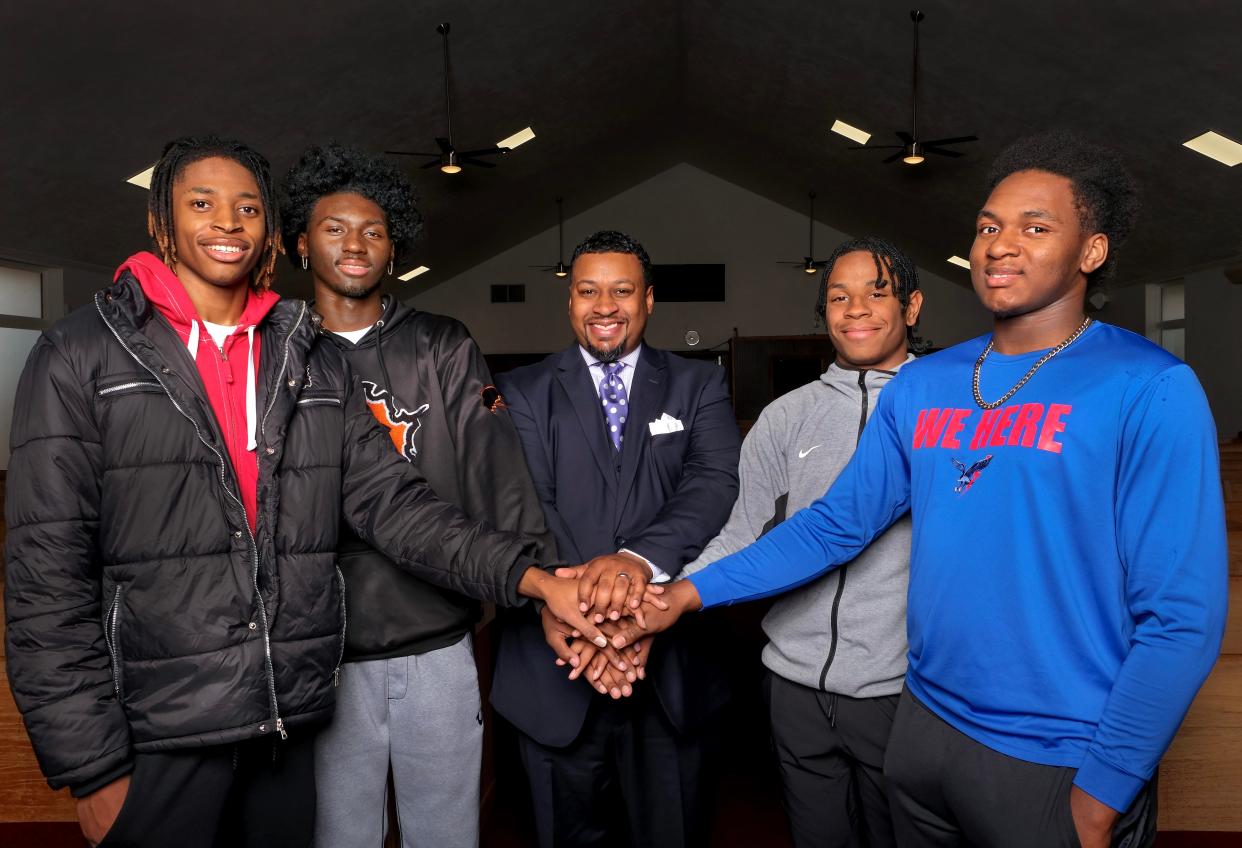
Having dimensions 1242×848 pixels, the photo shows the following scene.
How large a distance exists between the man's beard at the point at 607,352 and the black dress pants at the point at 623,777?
2.28ft

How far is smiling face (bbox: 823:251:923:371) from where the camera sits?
1.66 metres

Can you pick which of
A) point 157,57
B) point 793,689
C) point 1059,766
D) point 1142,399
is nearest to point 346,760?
point 793,689

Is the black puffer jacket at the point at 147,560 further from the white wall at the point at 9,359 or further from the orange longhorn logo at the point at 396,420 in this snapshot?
the white wall at the point at 9,359

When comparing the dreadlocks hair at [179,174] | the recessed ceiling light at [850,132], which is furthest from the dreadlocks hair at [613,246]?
the recessed ceiling light at [850,132]

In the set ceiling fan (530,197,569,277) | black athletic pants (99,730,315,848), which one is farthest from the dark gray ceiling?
black athletic pants (99,730,315,848)

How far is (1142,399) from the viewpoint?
105 cm

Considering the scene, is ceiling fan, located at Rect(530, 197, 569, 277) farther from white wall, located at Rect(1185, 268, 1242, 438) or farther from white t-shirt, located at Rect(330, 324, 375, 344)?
white t-shirt, located at Rect(330, 324, 375, 344)

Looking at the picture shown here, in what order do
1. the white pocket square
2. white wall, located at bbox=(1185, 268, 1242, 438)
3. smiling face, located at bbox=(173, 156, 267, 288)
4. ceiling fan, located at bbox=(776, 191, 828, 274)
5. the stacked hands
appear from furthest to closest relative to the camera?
1. ceiling fan, located at bbox=(776, 191, 828, 274)
2. white wall, located at bbox=(1185, 268, 1242, 438)
3. the white pocket square
4. the stacked hands
5. smiling face, located at bbox=(173, 156, 267, 288)

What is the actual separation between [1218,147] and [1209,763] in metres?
6.83

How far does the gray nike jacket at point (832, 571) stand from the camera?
1.48 m

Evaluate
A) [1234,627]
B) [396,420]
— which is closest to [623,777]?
[396,420]

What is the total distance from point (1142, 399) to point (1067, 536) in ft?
0.63

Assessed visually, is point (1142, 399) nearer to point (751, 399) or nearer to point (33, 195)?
point (33, 195)

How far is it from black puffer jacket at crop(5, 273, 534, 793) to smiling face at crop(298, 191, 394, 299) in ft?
1.27
